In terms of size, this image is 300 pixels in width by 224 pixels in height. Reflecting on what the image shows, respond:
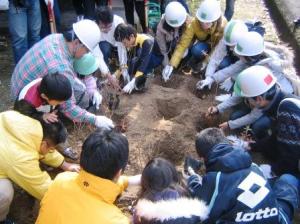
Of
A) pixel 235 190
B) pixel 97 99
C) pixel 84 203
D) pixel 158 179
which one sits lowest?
pixel 97 99

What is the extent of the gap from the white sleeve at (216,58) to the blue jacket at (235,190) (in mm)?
2421

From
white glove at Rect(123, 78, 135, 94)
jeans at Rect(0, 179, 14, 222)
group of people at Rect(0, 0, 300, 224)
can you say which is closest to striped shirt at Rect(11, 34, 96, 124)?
group of people at Rect(0, 0, 300, 224)

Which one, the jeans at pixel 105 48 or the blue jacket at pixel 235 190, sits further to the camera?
the jeans at pixel 105 48

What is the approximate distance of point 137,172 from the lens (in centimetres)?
380

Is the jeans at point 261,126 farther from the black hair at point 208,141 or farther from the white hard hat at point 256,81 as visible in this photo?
the black hair at point 208,141

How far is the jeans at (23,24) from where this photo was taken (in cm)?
477

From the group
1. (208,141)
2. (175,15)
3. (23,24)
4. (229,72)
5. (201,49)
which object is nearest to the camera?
(208,141)

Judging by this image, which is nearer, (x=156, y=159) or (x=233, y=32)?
(x=156, y=159)

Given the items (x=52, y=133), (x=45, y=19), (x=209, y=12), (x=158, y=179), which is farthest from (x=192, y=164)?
(x=45, y=19)

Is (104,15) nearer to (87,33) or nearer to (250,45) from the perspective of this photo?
(87,33)

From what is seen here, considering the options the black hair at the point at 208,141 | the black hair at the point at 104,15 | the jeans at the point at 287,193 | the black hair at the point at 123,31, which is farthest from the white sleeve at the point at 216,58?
the black hair at the point at 208,141

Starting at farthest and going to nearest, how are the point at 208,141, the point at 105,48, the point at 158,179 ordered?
the point at 105,48
the point at 208,141
the point at 158,179

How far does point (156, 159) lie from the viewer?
2.80 meters

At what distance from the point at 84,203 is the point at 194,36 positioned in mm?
3462
